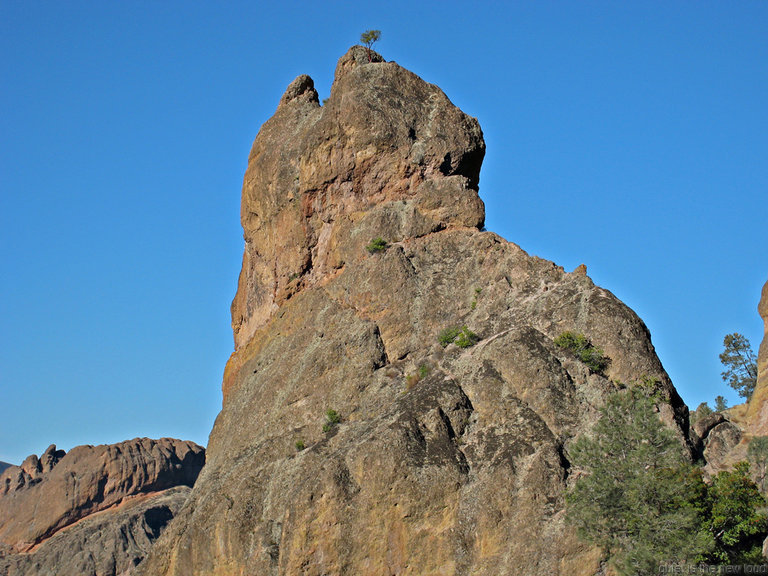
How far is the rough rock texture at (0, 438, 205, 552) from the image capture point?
9950cm

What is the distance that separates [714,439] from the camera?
5709cm

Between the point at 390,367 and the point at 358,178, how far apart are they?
11.5 meters

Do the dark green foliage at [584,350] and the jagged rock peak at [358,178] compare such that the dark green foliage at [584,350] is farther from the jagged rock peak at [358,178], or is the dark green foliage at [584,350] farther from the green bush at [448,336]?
the jagged rock peak at [358,178]

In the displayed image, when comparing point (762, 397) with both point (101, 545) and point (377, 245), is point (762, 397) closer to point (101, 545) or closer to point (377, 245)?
point (377, 245)

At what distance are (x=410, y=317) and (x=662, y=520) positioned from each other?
1507cm

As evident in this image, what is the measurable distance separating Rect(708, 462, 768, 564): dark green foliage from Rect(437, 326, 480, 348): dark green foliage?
430 inches

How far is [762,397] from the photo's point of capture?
64.0 m

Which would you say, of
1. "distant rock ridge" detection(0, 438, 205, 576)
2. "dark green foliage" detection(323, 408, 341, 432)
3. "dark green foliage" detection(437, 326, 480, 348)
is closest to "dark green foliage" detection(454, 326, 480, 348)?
"dark green foliage" detection(437, 326, 480, 348)

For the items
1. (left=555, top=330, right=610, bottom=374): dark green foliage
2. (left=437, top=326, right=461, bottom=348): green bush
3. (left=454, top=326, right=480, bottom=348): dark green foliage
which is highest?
(left=437, top=326, right=461, bottom=348): green bush

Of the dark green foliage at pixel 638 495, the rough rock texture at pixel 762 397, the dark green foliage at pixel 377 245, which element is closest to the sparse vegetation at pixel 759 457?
the rough rock texture at pixel 762 397

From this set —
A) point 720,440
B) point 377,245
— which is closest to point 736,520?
point 377,245

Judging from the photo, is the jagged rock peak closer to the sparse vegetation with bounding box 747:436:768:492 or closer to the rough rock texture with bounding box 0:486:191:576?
the sparse vegetation with bounding box 747:436:768:492

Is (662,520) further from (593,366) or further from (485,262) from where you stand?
(485,262)

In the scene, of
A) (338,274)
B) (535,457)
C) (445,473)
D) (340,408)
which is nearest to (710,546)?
(535,457)
